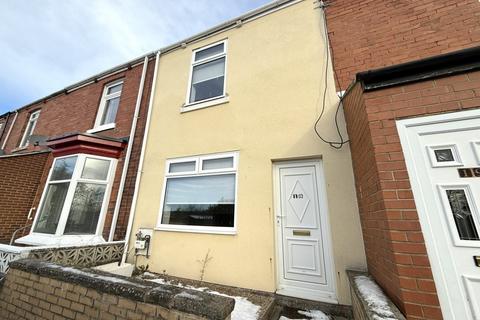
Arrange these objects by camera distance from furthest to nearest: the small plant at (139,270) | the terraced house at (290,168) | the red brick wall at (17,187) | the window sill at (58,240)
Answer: the red brick wall at (17,187), the window sill at (58,240), the small plant at (139,270), the terraced house at (290,168)

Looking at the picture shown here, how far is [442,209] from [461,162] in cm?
47

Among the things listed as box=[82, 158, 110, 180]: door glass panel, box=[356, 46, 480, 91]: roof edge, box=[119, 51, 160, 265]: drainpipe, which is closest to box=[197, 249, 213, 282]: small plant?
box=[119, 51, 160, 265]: drainpipe

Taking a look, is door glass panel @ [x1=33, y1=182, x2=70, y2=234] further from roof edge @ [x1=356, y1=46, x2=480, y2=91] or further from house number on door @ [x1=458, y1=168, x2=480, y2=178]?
house number on door @ [x1=458, y1=168, x2=480, y2=178]

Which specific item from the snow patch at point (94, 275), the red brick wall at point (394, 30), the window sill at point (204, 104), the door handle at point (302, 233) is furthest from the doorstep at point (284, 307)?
the window sill at point (204, 104)

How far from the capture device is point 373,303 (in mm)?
1827

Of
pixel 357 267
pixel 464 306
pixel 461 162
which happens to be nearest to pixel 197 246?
pixel 357 267

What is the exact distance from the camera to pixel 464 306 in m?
1.61

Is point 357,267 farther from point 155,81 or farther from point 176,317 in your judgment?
point 155,81

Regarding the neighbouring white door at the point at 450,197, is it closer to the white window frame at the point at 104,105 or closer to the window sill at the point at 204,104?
the window sill at the point at 204,104

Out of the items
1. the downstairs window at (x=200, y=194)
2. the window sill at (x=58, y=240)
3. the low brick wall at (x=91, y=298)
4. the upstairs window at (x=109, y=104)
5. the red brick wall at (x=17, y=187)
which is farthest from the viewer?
the upstairs window at (x=109, y=104)

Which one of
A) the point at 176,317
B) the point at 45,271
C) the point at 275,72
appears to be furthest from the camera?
the point at 275,72

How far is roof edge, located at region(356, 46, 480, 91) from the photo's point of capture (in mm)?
1961

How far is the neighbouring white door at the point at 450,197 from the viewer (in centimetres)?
165

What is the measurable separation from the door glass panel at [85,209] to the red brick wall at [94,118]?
313 millimetres
